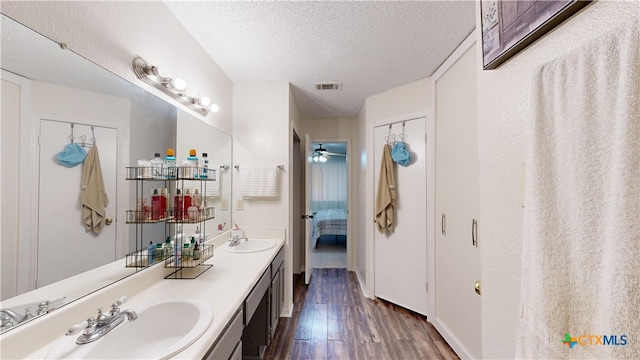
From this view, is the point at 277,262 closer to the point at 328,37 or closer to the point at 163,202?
the point at 163,202

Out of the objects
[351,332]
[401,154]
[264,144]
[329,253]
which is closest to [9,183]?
[264,144]

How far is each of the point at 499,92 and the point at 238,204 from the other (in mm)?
2247

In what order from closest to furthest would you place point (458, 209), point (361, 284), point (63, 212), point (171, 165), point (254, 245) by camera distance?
point (63, 212), point (171, 165), point (458, 209), point (254, 245), point (361, 284)

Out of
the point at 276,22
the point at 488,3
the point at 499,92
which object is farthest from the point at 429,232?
the point at 276,22

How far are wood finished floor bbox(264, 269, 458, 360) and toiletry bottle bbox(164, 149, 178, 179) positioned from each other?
1.52 metres

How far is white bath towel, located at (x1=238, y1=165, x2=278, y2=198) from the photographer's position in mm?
2344

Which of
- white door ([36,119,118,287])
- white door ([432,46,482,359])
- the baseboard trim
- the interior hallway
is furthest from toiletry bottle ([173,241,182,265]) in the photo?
the interior hallway

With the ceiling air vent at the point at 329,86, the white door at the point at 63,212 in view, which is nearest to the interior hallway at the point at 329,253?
the ceiling air vent at the point at 329,86

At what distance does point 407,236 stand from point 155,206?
7.47ft

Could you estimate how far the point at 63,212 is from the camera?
0.91 m

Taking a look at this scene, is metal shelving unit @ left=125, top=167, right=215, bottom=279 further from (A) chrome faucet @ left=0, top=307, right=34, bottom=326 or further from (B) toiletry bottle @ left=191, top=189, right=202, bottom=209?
(A) chrome faucet @ left=0, top=307, right=34, bottom=326

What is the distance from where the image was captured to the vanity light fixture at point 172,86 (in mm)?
1290

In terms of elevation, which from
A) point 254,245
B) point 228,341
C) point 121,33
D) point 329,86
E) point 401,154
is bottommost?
point 228,341

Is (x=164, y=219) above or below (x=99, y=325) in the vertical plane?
above
